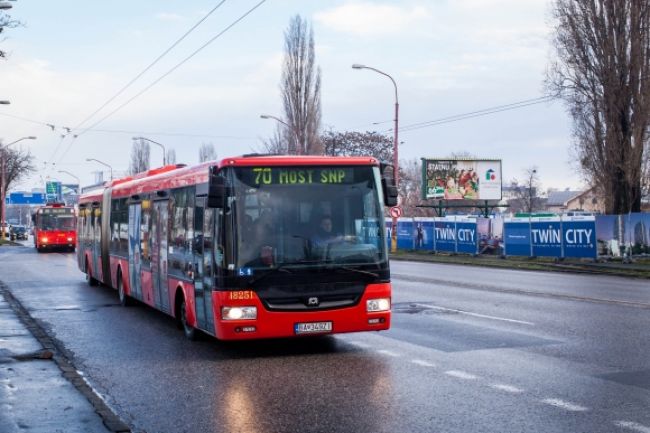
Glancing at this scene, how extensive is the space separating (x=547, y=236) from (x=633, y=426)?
2717cm

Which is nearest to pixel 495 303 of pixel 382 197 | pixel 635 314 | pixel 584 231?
pixel 635 314

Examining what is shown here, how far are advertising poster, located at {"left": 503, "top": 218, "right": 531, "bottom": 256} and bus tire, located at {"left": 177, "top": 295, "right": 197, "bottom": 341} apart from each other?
927 inches

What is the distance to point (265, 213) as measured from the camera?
10875 mm

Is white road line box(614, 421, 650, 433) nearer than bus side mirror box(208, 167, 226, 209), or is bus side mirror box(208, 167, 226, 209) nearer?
white road line box(614, 421, 650, 433)

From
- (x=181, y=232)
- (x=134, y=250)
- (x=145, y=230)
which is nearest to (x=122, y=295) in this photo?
(x=134, y=250)

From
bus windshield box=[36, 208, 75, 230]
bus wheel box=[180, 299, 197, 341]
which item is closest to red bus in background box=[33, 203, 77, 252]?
bus windshield box=[36, 208, 75, 230]

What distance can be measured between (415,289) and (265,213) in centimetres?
1083

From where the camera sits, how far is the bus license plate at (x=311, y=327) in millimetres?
10734

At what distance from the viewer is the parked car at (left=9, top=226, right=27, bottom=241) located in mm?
89625

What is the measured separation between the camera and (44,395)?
871 cm

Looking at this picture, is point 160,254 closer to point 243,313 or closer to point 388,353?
point 243,313

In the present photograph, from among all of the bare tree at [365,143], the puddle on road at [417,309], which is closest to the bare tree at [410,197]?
the bare tree at [365,143]

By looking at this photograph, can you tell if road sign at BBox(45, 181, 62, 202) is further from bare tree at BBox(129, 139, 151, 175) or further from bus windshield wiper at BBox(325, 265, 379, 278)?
bus windshield wiper at BBox(325, 265, 379, 278)

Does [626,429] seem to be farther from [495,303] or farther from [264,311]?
[495,303]
